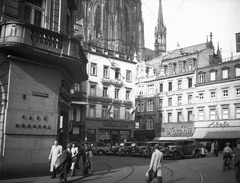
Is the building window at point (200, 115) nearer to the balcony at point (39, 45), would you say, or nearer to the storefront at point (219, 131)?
the storefront at point (219, 131)

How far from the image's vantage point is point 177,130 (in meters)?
53.9

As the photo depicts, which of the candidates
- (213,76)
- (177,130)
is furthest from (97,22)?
(213,76)

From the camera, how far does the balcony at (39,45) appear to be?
46.2ft

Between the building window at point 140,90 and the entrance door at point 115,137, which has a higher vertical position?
the building window at point 140,90

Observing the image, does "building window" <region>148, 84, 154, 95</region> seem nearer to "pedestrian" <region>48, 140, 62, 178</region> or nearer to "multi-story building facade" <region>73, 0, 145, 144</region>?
"multi-story building facade" <region>73, 0, 145, 144</region>

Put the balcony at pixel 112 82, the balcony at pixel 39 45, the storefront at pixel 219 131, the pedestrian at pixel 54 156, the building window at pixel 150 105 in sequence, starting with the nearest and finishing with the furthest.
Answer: the balcony at pixel 39 45, the pedestrian at pixel 54 156, the storefront at pixel 219 131, the balcony at pixel 112 82, the building window at pixel 150 105

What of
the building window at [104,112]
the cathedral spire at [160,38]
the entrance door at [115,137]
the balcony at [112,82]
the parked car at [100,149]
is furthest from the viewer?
the cathedral spire at [160,38]

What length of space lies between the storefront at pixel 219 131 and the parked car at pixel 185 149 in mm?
15171

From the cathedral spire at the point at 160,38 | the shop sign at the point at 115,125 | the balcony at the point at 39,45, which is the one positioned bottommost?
the shop sign at the point at 115,125

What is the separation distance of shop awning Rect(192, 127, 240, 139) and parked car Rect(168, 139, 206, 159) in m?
15.0

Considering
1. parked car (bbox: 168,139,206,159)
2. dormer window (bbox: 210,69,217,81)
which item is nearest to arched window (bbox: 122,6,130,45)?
dormer window (bbox: 210,69,217,81)

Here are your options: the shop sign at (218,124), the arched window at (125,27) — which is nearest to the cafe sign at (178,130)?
the shop sign at (218,124)

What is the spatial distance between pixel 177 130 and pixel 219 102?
30.7ft

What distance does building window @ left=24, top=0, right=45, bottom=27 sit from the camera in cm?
1587
